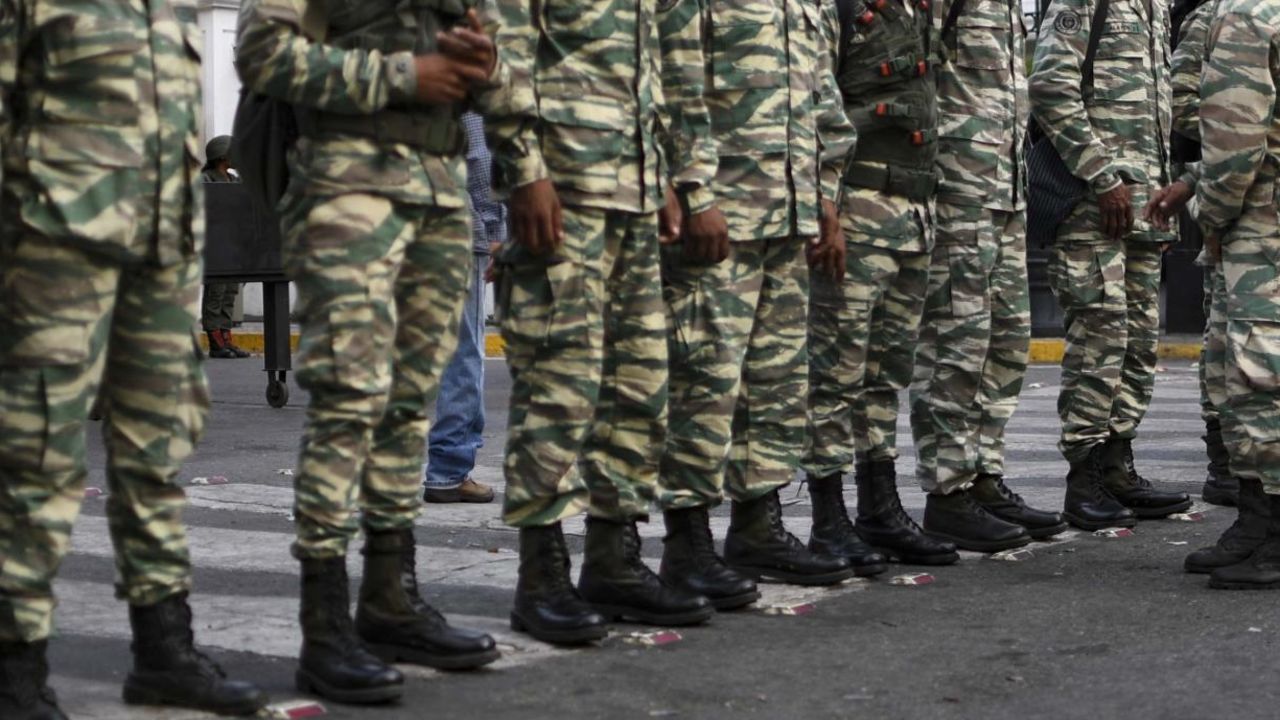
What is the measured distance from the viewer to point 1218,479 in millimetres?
8469

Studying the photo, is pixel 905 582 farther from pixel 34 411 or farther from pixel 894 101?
pixel 34 411

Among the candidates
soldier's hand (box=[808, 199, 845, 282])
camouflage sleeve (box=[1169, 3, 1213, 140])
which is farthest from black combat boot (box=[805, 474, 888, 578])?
camouflage sleeve (box=[1169, 3, 1213, 140])

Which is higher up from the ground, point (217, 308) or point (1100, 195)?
point (1100, 195)

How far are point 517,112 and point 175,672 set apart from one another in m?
1.55

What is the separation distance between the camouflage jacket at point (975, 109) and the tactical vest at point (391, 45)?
8.73 feet

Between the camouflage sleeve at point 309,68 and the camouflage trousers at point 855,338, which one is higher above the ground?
the camouflage sleeve at point 309,68

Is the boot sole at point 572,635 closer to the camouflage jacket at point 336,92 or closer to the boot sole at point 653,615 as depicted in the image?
the boot sole at point 653,615

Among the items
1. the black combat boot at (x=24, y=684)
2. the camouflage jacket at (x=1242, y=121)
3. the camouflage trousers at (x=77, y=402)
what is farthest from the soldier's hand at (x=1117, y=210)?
the black combat boot at (x=24, y=684)

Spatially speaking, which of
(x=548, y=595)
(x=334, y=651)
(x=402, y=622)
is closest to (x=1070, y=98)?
(x=548, y=595)

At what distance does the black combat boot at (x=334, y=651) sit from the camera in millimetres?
4613

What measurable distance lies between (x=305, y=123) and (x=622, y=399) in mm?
1231

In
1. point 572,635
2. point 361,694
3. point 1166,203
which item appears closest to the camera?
point 361,694

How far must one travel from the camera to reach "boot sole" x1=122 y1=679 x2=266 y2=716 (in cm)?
444

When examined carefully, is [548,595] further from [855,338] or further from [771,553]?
[855,338]
